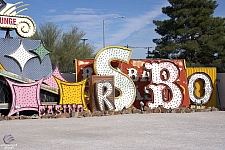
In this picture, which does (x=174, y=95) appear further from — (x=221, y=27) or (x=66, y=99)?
(x=221, y=27)

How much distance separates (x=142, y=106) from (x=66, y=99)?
13.6ft

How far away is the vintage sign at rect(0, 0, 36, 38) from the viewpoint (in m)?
19.3

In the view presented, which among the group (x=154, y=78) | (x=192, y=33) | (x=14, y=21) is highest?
(x=192, y=33)

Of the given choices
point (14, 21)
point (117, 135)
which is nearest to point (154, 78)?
point (14, 21)

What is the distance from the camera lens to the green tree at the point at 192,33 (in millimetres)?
42156

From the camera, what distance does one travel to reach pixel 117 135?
40.4 ft

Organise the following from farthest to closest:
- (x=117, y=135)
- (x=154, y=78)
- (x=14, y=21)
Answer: (x=154, y=78), (x=14, y=21), (x=117, y=135)

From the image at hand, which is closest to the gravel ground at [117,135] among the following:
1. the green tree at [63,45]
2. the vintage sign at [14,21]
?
the vintage sign at [14,21]

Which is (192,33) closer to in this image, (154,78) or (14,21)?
(154,78)

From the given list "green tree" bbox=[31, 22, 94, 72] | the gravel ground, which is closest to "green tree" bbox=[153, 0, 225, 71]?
"green tree" bbox=[31, 22, 94, 72]

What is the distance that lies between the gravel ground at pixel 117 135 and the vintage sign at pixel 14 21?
516 centimetres

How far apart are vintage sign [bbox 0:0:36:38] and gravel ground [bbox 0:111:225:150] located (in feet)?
16.9

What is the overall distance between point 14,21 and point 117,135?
33.0 feet

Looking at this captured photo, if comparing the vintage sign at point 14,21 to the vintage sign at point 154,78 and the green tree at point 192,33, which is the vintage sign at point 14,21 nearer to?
the vintage sign at point 154,78
